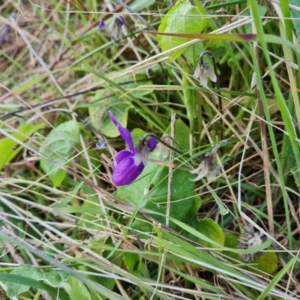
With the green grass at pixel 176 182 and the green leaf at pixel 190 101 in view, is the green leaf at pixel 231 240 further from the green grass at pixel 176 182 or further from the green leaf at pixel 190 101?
the green leaf at pixel 190 101

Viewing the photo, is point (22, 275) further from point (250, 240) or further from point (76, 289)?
point (250, 240)

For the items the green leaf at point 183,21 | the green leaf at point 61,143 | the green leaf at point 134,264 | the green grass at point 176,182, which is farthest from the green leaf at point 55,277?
the green leaf at point 183,21

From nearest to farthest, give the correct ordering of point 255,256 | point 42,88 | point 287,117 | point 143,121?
point 287,117, point 255,256, point 143,121, point 42,88

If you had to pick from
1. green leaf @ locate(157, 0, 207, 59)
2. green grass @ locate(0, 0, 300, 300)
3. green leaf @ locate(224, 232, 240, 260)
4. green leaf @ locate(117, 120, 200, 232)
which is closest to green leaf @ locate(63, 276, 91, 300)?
green grass @ locate(0, 0, 300, 300)

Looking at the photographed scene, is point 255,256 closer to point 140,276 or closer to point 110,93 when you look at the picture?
point 140,276

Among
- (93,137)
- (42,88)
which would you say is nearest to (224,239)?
(93,137)

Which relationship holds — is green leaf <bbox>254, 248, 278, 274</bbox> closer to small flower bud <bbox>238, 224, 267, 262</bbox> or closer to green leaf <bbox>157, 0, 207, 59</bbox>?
small flower bud <bbox>238, 224, 267, 262</bbox>
